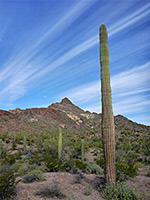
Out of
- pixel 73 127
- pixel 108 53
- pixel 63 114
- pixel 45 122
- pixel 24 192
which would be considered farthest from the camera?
pixel 63 114

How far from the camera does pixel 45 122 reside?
46.3m

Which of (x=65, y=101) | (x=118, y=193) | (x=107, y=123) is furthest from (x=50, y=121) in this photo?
(x=118, y=193)

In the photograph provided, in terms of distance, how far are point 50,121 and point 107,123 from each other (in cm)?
4335

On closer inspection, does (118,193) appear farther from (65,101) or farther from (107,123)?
(65,101)

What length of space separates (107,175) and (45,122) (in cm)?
4152

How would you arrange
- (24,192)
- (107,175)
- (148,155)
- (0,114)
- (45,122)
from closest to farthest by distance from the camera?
(24,192)
(107,175)
(148,155)
(0,114)
(45,122)

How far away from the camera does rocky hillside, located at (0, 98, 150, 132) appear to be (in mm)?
39522

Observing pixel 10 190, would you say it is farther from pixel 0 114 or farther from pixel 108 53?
pixel 0 114

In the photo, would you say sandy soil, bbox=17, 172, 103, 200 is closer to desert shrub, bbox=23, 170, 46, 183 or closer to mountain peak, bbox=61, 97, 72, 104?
desert shrub, bbox=23, 170, 46, 183

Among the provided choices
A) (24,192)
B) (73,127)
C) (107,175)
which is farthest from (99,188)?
(73,127)

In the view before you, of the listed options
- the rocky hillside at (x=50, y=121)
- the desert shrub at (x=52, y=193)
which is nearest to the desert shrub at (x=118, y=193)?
the desert shrub at (x=52, y=193)

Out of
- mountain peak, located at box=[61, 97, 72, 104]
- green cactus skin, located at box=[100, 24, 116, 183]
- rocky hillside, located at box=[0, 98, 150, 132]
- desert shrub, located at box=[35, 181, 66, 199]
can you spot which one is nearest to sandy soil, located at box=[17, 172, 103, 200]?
desert shrub, located at box=[35, 181, 66, 199]

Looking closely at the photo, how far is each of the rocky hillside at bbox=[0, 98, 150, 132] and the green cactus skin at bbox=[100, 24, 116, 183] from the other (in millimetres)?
31979

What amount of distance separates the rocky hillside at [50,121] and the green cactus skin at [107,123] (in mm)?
31979
